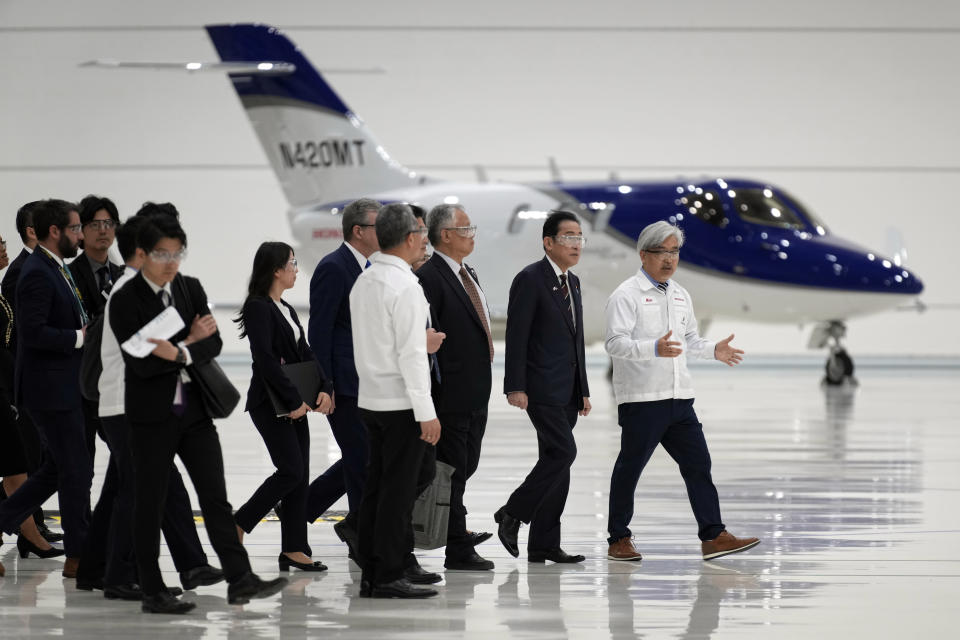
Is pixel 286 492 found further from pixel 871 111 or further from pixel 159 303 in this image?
pixel 871 111

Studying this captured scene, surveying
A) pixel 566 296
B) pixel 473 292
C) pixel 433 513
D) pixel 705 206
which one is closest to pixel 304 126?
pixel 705 206

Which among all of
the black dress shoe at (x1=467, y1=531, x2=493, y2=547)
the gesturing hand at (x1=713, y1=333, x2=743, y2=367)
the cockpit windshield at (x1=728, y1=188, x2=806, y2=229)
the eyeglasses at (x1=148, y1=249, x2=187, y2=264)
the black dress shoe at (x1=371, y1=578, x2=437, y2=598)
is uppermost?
the cockpit windshield at (x1=728, y1=188, x2=806, y2=229)

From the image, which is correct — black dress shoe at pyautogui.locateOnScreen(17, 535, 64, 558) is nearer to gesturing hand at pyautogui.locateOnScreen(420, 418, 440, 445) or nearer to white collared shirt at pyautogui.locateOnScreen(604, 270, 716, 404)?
gesturing hand at pyautogui.locateOnScreen(420, 418, 440, 445)

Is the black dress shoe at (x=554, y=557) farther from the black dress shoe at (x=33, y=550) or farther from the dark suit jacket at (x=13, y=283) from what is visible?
the dark suit jacket at (x=13, y=283)

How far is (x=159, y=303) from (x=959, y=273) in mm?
22216

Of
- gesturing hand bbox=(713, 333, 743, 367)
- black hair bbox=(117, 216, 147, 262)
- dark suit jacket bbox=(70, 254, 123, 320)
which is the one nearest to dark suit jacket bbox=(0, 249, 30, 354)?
dark suit jacket bbox=(70, 254, 123, 320)

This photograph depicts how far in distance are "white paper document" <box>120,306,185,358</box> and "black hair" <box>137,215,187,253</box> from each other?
0.84 ft

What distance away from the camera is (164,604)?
200 inches

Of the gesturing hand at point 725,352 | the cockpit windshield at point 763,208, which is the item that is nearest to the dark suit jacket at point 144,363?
the gesturing hand at point 725,352

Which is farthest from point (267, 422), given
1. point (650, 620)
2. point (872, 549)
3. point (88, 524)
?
point (872, 549)

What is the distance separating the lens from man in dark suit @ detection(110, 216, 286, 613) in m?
4.92

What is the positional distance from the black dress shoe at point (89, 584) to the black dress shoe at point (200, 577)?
1.10 ft

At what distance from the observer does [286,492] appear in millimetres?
5961

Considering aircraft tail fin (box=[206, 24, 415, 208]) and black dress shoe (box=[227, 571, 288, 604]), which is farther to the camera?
aircraft tail fin (box=[206, 24, 415, 208])
